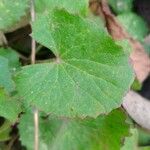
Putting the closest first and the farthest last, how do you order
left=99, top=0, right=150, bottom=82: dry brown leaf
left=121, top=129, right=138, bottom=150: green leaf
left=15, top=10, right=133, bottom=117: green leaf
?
1. left=15, top=10, right=133, bottom=117: green leaf
2. left=121, top=129, right=138, bottom=150: green leaf
3. left=99, top=0, right=150, bottom=82: dry brown leaf

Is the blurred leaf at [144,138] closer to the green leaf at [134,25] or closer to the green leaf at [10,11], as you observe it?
the green leaf at [134,25]

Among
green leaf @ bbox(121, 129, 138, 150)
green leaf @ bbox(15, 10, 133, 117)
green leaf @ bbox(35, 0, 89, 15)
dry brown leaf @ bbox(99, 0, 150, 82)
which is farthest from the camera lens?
dry brown leaf @ bbox(99, 0, 150, 82)

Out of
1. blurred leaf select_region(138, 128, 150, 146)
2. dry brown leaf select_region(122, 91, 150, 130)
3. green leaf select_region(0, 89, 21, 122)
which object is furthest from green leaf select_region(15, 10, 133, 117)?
blurred leaf select_region(138, 128, 150, 146)

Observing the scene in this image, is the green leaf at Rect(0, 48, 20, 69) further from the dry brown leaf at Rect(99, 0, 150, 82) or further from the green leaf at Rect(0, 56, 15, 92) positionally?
the dry brown leaf at Rect(99, 0, 150, 82)

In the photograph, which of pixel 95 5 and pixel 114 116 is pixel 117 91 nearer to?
pixel 114 116

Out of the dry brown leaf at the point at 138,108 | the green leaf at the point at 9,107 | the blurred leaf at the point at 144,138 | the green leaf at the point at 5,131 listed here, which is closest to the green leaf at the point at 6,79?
the green leaf at the point at 9,107

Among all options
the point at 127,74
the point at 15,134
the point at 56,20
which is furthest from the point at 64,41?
the point at 15,134

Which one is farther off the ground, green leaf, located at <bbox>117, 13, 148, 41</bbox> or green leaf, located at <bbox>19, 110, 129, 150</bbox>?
green leaf, located at <bbox>117, 13, 148, 41</bbox>
